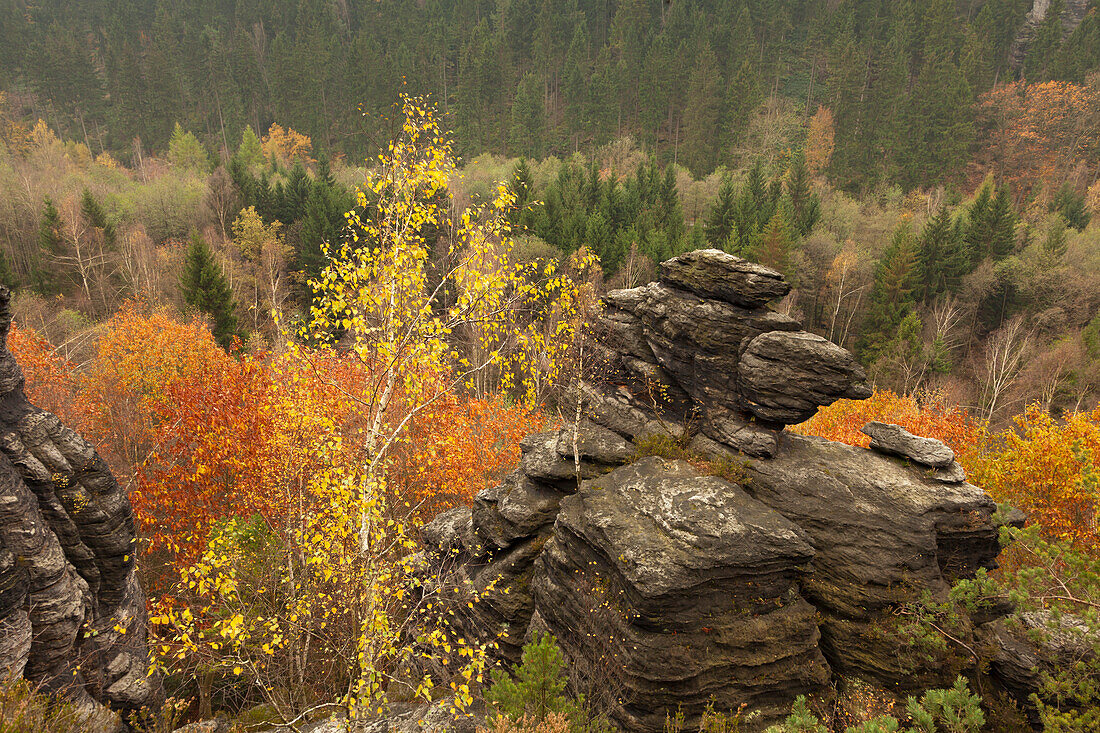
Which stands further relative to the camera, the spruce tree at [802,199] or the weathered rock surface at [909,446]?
the spruce tree at [802,199]

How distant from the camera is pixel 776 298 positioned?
623 inches

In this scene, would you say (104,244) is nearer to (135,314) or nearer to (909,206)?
(135,314)

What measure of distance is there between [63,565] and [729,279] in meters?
18.8

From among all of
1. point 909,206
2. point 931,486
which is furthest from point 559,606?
point 909,206

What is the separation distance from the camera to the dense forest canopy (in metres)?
74.8

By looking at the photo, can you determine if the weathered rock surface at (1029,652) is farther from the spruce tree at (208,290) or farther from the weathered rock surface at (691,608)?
the spruce tree at (208,290)

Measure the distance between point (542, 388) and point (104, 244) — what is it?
137 feet

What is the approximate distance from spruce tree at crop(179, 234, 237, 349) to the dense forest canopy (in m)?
43.1

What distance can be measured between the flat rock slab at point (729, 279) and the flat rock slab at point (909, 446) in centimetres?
471

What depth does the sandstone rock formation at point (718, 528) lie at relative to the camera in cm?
1211

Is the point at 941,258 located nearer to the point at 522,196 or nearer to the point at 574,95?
the point at 522,196

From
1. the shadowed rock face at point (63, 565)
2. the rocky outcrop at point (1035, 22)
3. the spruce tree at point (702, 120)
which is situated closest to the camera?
the shadowed rock face at point (63, 565)

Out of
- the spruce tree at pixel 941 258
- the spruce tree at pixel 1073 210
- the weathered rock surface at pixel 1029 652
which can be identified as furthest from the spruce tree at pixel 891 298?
the weathered rock surface at pixel 1029 652

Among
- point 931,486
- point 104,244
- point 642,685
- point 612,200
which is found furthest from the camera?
point 612,200
